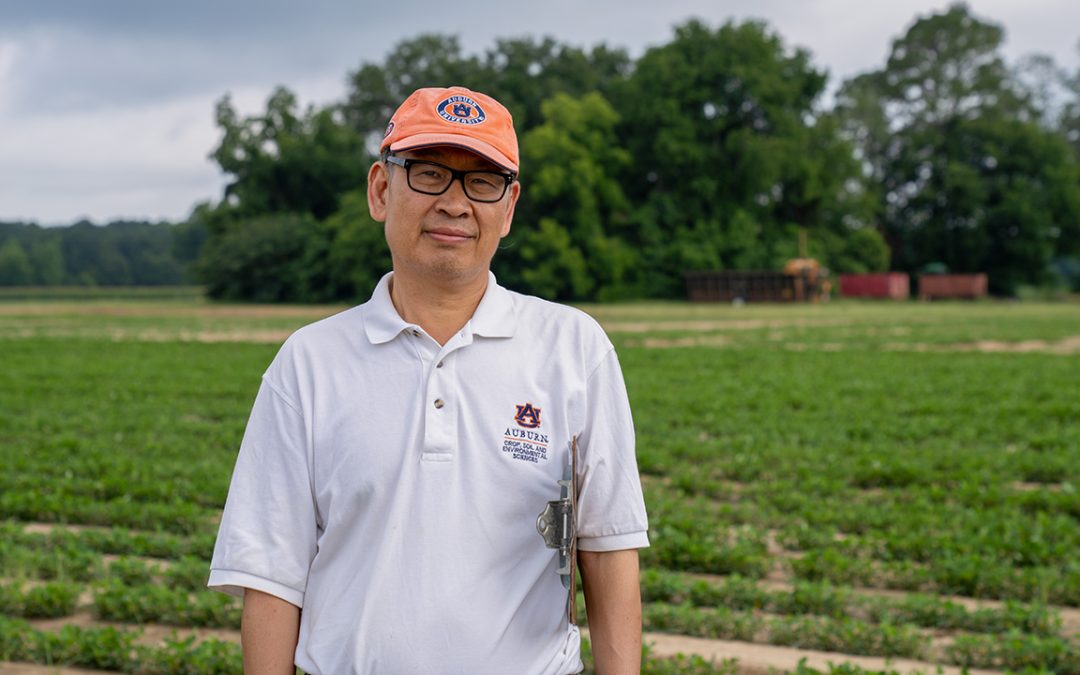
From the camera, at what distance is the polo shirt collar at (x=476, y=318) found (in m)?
2.14

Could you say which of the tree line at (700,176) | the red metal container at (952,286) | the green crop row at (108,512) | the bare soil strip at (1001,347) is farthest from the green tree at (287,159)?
the green crop row at (108,512)

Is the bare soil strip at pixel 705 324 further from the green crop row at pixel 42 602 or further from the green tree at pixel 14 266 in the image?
the green tree at pixel 14 266

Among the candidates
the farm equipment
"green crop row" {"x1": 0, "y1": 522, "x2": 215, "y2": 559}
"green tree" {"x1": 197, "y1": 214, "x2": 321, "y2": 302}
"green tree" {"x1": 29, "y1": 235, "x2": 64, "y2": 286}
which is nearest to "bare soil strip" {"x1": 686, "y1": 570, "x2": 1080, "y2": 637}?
"green crop row" {"x1": 0, "y1": 522, "x2": 215, "y2": 559}

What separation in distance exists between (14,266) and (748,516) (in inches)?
3041

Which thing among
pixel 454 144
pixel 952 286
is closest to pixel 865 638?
pixel 454 144

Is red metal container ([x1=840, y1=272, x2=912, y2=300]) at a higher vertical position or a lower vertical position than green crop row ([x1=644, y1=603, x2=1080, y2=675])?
higher

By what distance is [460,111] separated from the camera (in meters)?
2.15

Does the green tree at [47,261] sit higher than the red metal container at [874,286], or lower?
higher

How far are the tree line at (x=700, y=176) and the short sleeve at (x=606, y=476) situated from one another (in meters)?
52.3


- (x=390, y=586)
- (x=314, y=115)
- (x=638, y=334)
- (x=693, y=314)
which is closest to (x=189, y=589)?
(x=390, y=586)

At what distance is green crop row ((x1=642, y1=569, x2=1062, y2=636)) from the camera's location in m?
5.34

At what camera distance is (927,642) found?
16.4 feet

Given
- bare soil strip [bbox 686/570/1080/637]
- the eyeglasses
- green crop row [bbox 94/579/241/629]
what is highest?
the eyeglasses

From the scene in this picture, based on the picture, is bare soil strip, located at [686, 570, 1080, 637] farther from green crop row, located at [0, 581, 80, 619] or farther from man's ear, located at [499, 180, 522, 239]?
man's ear, located at [499, 180, 522, 239]
